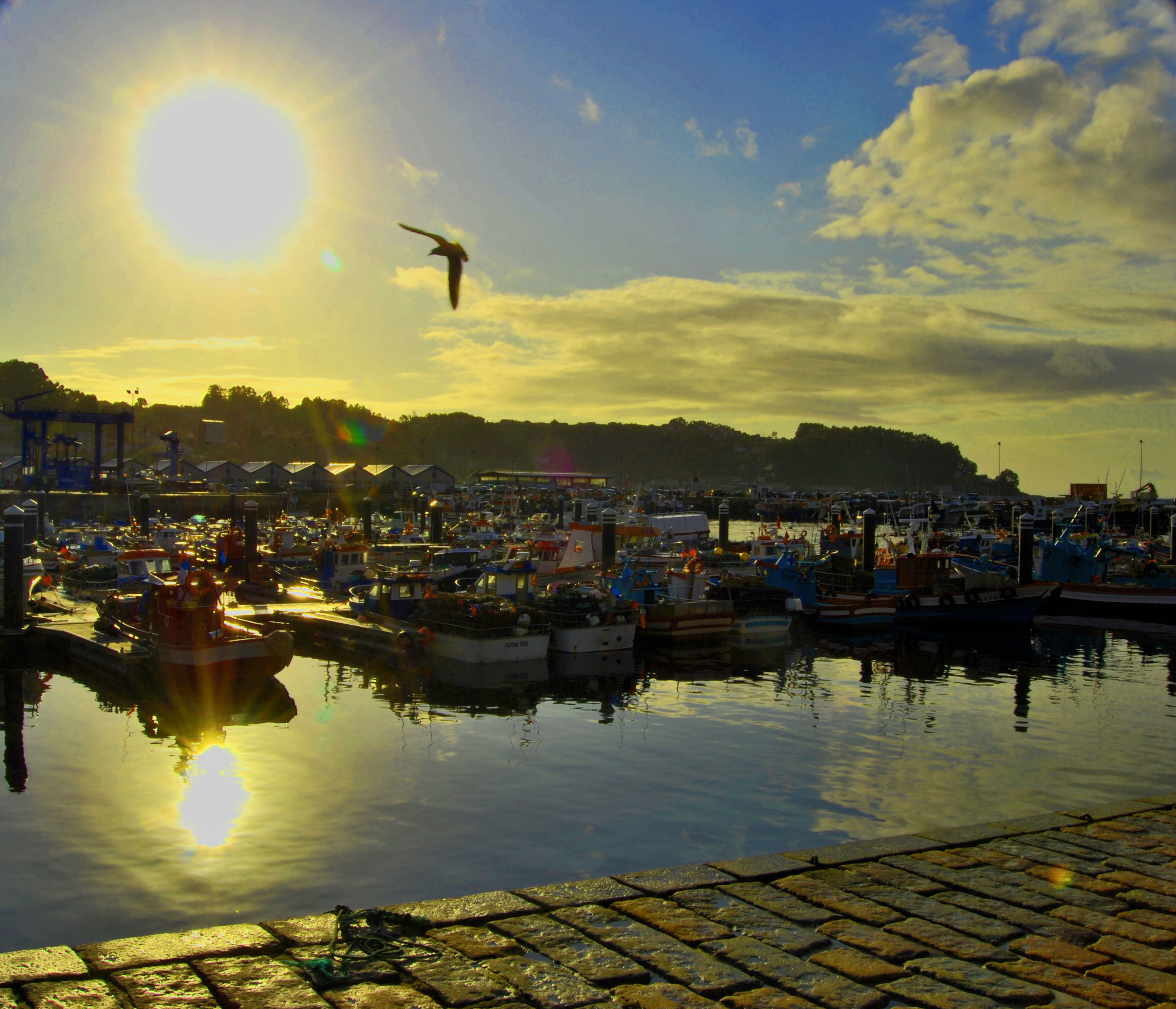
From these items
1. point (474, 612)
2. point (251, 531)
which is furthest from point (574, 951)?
point (251, 531)

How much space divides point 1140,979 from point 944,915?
60.1 inches

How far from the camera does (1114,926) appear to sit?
7910mm

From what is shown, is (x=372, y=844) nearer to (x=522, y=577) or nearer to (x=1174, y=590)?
(x=522, y=577)

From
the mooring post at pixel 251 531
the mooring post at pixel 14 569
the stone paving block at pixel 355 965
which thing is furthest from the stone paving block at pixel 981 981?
the mooring post at pixel 251 531

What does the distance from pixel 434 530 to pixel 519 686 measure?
33495 millimetres

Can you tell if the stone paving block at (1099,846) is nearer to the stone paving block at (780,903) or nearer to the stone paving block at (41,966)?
the stone paving block at (780,903)

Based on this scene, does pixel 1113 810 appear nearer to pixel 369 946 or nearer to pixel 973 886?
pixel 973 886

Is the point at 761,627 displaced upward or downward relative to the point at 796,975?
downward

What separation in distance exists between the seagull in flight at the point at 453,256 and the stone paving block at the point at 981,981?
9444mm

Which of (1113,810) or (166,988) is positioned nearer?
(166,988)

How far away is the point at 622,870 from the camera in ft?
37.9

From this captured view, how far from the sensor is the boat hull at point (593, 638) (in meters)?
28.3

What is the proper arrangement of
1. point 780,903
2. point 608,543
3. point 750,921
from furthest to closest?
point 608,543 → point 780,903 → point 750,921

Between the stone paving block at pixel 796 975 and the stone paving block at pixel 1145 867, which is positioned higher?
the stone paving block at pixel 1145 867
